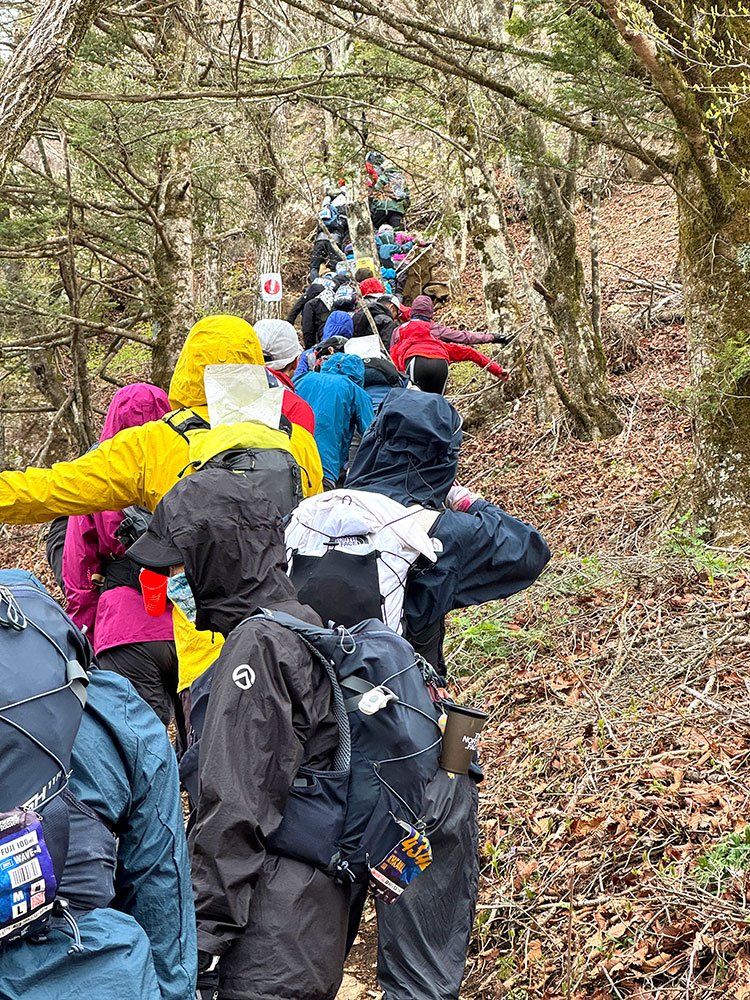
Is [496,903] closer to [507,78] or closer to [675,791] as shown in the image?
[675,791]

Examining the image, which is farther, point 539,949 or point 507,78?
point 507,78

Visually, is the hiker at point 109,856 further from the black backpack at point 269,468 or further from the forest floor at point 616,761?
the forest floor at point 616,761

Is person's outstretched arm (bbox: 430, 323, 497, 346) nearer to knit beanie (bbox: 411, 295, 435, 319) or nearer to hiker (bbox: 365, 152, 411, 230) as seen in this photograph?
knit beanie (bbox: 411, 295, 435, 319)

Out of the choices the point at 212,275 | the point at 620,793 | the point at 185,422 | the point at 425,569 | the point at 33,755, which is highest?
the point at 212,275

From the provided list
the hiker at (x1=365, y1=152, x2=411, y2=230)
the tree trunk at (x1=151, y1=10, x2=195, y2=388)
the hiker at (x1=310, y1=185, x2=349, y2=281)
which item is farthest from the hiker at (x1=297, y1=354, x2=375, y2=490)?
the hiker at (x1=365, y1=152, x2=411, y2=230)

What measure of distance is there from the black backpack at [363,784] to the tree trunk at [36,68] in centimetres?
238

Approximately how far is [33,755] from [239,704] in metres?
1.06

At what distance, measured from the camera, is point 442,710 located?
360cm

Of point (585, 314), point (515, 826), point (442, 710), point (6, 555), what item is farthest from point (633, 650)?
point (6, 555)

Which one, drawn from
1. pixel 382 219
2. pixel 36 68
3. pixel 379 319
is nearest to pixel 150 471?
pixel 36 68

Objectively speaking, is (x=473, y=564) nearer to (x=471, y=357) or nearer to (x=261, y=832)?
(x=261, y=832)

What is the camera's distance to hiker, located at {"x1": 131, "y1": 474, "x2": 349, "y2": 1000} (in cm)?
289

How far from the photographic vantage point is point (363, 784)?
319cm

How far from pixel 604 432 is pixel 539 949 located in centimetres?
762
